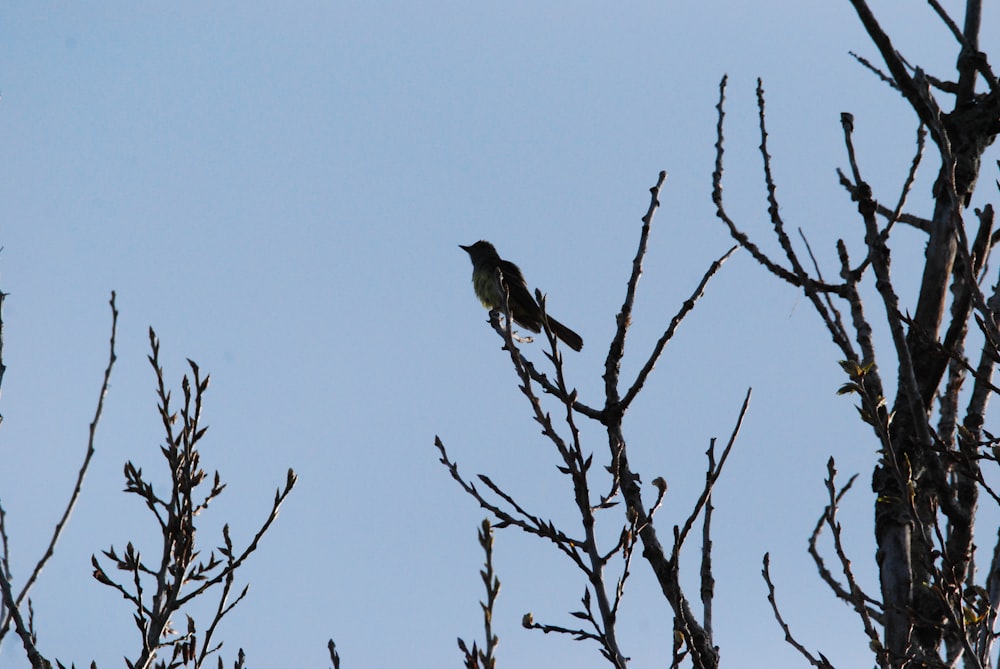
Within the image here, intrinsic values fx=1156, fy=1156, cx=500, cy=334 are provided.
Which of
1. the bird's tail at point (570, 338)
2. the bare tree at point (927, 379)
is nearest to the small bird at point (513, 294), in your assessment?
the bird's tail at point (570, 338)

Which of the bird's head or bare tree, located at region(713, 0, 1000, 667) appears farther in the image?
the bird's head

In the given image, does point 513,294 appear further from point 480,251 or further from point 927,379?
point 927,379

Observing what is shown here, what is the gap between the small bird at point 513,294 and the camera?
10531mm

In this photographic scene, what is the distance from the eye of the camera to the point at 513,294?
11.2 m

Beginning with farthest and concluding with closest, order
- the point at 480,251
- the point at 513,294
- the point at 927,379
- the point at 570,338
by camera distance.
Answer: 1. the point at 480,251
2. the point at 513,294
3. the point at 570,338
4. the point at 927,379

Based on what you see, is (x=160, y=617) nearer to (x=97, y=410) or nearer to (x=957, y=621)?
(x=97, y=410)

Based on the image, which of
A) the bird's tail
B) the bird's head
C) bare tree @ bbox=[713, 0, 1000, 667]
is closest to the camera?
bare tree @ bbox=[713, 0, 1000, 667]

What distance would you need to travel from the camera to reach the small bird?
1053 cm

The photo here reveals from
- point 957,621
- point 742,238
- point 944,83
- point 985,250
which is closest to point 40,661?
point 957,621

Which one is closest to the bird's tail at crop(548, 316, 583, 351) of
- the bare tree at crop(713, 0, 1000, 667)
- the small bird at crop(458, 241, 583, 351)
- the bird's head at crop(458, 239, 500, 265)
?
the small bird at crop(458, 241, 583, 351)

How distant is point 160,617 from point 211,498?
70cm

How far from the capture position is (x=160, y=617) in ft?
12.4

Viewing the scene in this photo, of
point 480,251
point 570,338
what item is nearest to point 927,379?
point 570,338

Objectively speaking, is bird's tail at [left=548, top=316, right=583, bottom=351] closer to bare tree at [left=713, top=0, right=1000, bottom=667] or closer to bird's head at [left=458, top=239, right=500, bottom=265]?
bird's head at [left=458, top=239, right=500, bottom=265]
